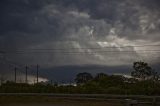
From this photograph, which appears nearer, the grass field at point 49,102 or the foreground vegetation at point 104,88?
the grass field at point 49,102

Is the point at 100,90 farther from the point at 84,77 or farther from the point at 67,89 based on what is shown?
the point at 84,77

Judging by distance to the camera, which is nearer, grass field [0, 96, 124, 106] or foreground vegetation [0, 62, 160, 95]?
grass field [0, 96, 124, 106]

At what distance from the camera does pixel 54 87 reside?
4606cm

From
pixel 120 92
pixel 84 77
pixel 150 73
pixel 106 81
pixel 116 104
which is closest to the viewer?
pixel 116 104

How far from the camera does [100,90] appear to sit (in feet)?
141

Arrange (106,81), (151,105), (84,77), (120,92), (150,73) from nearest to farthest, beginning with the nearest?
(151,105)
(120,92)
(106,81)
(150,73)
(84,77)

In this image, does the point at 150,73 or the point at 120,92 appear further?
the point at 150,73

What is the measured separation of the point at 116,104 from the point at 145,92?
14.8 metres

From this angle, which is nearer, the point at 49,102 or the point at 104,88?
the point at 49,102

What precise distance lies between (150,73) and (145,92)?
3526 centimetres

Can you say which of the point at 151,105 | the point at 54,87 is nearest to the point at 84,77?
the point at 54,87

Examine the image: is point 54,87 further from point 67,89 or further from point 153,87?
point 153,87

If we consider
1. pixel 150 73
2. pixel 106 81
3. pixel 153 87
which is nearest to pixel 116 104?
pixel 153 87

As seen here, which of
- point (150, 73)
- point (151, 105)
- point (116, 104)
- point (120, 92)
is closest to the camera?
point (151, 105)
